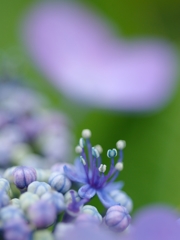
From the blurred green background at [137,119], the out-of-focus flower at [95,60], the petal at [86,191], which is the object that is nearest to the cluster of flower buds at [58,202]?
the petal at [86,191]

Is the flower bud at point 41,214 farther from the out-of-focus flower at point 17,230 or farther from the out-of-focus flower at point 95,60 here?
the out-of-focus flower at point 95,60

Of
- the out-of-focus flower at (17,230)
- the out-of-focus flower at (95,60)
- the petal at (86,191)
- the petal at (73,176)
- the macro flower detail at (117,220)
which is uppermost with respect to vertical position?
the out-of-focus flower at (95,60)

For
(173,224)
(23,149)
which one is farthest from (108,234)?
(23,149)

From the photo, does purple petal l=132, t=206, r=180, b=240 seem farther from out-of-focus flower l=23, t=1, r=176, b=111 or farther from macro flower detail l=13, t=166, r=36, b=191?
out-of-focus flower l=23, t=1, r=176, b=111

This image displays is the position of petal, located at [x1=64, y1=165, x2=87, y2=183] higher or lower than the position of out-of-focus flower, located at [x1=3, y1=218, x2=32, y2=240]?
higher

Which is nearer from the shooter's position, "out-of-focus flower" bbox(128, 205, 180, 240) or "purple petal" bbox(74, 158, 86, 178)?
"out-of-focus flower" bbox(128, 205, 180, 240)

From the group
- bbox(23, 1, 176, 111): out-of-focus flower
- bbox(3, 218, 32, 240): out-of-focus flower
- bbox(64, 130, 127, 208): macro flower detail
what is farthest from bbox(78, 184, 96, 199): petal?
bbox(23, 1, 176, 111): out-of-focus flower

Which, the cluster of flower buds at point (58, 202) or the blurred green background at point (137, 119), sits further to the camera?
the blurred green background at point (137, 119)
